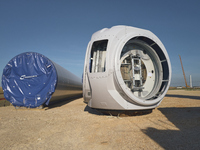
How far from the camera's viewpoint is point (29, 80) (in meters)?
9.02

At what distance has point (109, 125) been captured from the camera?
477 cm

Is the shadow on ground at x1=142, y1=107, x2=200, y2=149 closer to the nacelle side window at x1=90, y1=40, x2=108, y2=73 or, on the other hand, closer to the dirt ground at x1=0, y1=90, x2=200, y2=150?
the dirt ground at x1=0, y1=90, x2=200, y2=150

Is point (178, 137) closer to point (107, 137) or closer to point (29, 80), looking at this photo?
point (107, 137)

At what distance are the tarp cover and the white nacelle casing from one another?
3.58 metres

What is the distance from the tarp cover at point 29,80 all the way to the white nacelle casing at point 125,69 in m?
3.58

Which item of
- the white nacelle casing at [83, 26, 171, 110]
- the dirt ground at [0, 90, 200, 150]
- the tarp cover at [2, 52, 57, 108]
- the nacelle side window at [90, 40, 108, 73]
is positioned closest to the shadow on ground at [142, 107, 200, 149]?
the dirt ground at [0, 90, 200, 150]

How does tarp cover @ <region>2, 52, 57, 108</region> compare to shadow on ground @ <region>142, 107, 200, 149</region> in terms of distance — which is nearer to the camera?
shadow on ground @ <region>142, 107, 200, 149</region>

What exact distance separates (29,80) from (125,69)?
5908mm

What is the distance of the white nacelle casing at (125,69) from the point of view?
5195 mm

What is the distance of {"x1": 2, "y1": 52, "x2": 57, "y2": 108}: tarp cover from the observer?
871cm

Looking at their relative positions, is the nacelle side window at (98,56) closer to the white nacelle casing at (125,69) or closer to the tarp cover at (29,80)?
the white nacelle casing at (125,69)

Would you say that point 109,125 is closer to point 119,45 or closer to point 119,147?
point 119,147

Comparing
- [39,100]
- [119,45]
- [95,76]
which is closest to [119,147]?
[95,76]

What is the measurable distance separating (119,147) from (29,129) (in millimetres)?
2940
